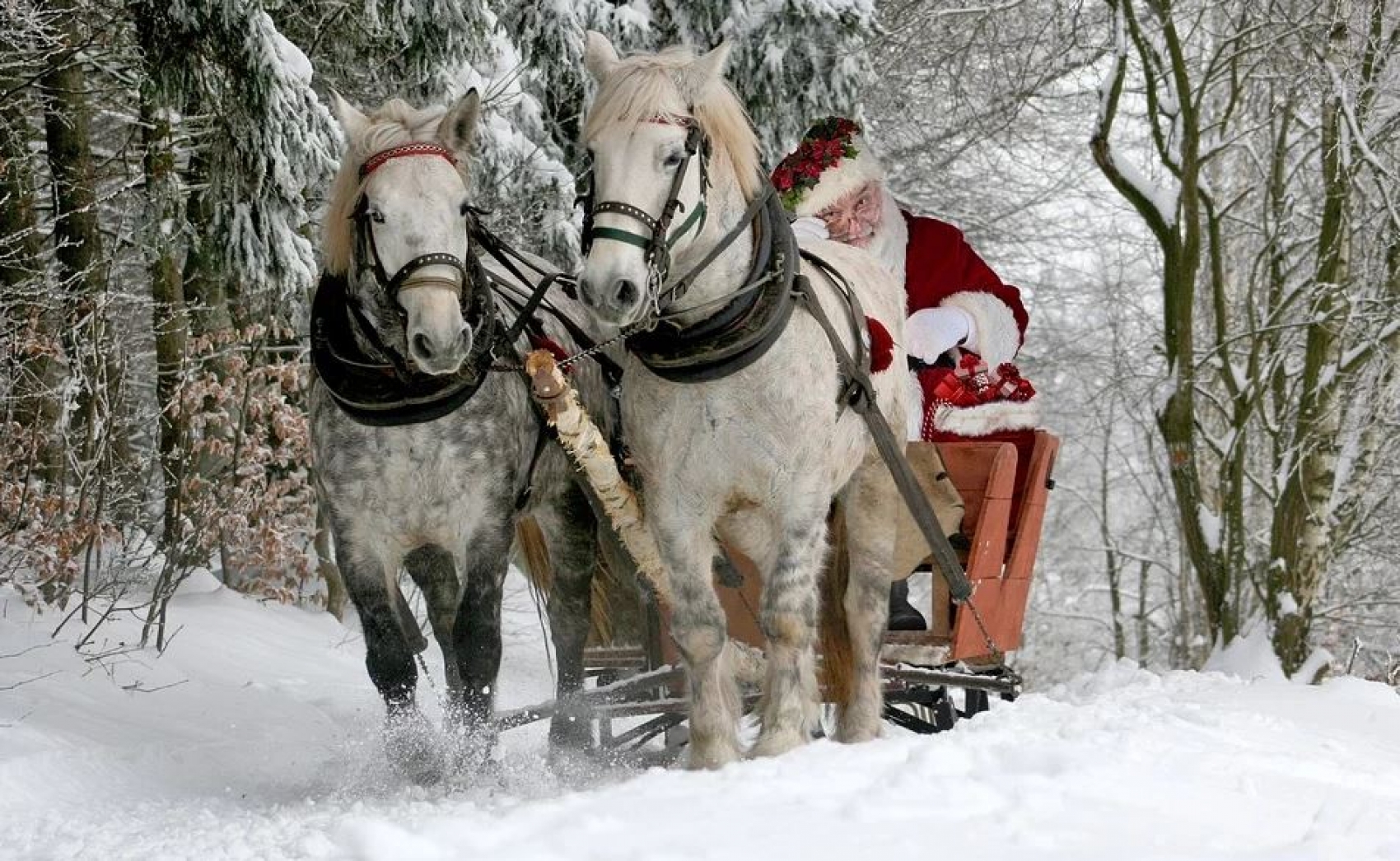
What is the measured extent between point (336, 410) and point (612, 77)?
4.50ft

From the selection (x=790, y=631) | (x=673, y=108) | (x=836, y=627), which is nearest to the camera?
(x=673, y=108)

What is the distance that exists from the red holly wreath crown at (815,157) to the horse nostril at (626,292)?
7.24ft

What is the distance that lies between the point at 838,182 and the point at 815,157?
5.4 inches

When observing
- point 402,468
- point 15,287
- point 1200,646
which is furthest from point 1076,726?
point 1200,646

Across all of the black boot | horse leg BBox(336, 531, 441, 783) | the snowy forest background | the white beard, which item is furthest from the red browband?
the snowy forest background

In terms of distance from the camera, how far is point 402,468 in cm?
468

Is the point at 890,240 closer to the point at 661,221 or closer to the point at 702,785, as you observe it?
the point at 661,221

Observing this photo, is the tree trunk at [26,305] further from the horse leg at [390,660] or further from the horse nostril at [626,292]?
the horse nostril at [626,292]

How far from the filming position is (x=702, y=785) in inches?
141

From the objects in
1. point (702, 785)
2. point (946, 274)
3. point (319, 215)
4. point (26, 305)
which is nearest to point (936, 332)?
point (946, 274)

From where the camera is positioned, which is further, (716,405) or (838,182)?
(838,182)

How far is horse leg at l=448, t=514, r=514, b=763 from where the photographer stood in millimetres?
4805

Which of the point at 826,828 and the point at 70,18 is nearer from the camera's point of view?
the point at 826,828

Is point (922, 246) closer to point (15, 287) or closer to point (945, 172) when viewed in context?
point (15, 287)
